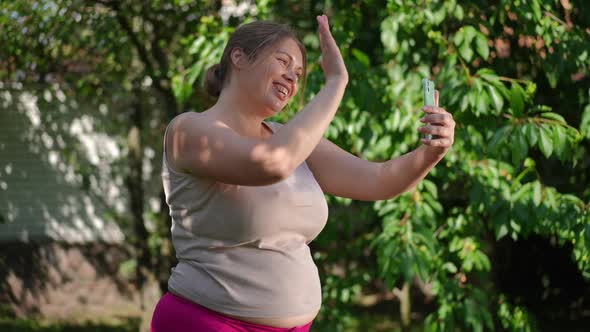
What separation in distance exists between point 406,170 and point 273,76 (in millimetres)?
426

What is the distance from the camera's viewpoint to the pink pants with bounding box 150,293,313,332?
5.59 feet

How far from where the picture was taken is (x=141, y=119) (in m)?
7.11

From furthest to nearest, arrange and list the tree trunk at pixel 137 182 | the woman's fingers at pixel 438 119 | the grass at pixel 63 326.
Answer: the grass at pixel 63 326, the tree trunk at pixel 137 182, the woman's fingers at pixel 438 119

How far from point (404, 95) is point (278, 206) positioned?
2.33m

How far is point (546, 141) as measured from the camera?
134 inches

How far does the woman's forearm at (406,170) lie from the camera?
1834 mm

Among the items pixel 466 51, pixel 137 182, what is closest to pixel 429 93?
pixel 466 51

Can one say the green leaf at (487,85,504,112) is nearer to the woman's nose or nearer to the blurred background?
the blurred background

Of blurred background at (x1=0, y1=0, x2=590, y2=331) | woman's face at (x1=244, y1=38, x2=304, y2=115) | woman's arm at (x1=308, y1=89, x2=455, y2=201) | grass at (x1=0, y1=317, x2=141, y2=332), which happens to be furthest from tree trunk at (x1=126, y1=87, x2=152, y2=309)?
woman's face at (x1=244, y1=38, x2=304, y2=115)

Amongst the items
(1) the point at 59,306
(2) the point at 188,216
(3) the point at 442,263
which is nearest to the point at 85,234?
(1) the point at 59,306

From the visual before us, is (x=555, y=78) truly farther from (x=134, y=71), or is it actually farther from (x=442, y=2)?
(x=134, y=71)

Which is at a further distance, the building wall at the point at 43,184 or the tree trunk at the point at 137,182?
the building wall at the point at 43,184

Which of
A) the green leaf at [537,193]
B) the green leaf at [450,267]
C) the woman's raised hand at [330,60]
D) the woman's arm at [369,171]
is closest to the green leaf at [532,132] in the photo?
the green leaf at [537,193]

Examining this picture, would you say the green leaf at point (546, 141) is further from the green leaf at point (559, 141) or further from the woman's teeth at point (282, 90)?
the woman's teeth at point (282, 90)
